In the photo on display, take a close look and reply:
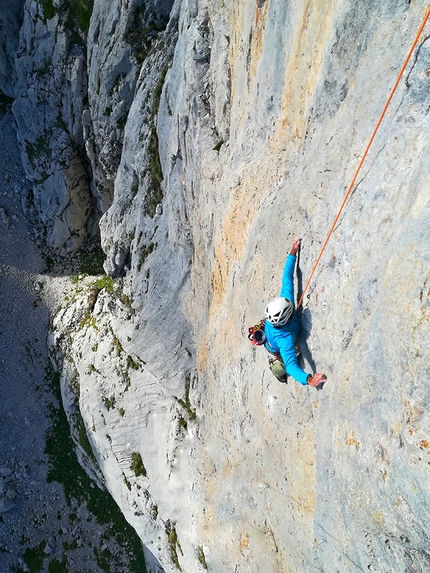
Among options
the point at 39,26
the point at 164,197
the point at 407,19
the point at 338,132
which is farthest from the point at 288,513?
the point at 39,26

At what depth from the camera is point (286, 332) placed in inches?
377

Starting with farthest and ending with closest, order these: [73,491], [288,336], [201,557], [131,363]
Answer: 1. [73,491]
2. [131,363]
3. [201,557]
4. [288,336]

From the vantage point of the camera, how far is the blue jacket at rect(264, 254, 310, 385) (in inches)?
364

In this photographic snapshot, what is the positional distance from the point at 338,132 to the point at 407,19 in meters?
2.40

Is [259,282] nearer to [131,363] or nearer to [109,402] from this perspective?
[131,363]

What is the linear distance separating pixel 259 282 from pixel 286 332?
3092 millimetres

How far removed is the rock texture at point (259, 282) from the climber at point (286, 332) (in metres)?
0.33

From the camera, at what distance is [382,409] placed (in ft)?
23.8

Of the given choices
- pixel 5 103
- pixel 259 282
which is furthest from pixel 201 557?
pixel 5 103

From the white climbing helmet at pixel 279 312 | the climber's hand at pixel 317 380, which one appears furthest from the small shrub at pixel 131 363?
the climber's hand at pixel 317 380

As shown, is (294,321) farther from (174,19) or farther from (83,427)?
(83,427)

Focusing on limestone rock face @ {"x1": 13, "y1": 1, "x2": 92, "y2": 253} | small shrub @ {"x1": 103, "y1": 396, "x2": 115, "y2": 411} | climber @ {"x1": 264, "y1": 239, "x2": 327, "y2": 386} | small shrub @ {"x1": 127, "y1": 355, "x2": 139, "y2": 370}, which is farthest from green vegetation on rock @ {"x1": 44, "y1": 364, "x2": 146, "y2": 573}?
climber @ {"x1": 264, "y1": 239, "x2": 327, "y2": 386}

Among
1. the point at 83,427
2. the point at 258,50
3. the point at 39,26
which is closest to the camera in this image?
the point at 258,50

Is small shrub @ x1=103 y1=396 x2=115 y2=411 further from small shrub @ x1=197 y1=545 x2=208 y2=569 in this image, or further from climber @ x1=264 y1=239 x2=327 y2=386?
climber @ x1=264 y1=239 x2=327 y2=386
